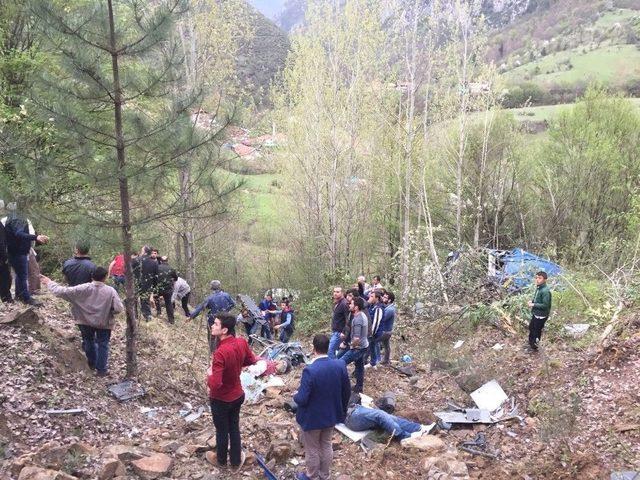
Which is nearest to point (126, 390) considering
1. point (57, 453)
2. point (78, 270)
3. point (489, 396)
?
point (78, 270)

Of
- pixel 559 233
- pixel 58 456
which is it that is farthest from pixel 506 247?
pixel 58 456

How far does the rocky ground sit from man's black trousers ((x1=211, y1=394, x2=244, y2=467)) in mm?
208

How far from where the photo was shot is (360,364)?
836 centimetres

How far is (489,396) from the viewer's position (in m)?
8.18

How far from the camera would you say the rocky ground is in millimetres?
5508

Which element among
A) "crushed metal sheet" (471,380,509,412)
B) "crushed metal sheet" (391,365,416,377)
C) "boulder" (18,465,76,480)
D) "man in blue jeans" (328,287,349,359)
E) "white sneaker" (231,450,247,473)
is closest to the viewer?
"boulder" (18,465,76,480)

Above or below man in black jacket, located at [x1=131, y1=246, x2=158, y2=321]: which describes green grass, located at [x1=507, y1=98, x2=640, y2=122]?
above

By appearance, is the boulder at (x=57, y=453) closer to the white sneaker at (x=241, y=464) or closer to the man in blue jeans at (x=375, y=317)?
the white sneaker at (x=241, y=464)

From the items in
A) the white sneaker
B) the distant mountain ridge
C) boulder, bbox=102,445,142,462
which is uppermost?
the distant mountain ridge

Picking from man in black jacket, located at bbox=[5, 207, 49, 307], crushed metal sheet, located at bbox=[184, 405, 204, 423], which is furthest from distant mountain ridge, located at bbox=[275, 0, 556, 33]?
crushed metal sheet, located at bbox=[184, 405, 204, 423]

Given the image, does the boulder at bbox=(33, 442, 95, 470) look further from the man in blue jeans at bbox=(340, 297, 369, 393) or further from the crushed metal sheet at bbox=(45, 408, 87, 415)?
the man in blue jeans at bbox=(340, 297, 369, 393)

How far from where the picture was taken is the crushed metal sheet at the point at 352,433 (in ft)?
22.3

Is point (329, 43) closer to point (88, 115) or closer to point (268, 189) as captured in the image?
point (268, 189)

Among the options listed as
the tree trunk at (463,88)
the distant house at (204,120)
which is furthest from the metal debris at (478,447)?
the tree trunk at (463,88)
